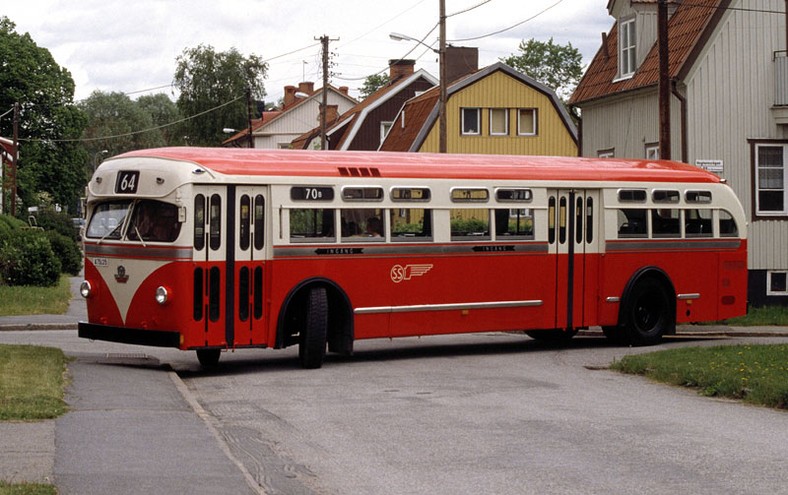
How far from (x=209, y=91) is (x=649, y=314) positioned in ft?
280

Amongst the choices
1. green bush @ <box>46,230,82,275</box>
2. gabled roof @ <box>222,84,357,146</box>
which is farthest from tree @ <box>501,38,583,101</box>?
green bush @ <box>46,230,82,275</box>

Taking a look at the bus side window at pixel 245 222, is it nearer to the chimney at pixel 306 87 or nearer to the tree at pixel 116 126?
the chimney at pixel 306 87

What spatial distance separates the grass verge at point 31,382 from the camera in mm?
12262

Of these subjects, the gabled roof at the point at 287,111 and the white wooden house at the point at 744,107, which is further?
the gabled roof at the point at 287,111

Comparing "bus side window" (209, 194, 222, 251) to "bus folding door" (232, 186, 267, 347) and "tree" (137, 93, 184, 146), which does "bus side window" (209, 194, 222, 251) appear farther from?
"tree" (137, 93, 184, 146)

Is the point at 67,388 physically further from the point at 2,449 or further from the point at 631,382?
the point at 631,382

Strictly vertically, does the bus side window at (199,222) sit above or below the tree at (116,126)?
below

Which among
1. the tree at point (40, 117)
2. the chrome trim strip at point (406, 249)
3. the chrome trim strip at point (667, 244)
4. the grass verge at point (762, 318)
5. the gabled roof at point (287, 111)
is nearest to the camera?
the chrome trim strip at point (406, 249)

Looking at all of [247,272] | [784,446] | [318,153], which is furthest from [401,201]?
[784,446]

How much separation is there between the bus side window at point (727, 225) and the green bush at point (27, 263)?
72.8 ft

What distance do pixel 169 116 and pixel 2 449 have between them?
136500 millimetres

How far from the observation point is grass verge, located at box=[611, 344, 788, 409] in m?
14.9

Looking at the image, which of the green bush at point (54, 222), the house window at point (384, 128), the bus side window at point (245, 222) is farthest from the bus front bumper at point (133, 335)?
the green bush at point (54, 222)

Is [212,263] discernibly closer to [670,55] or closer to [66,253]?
[670,55]
